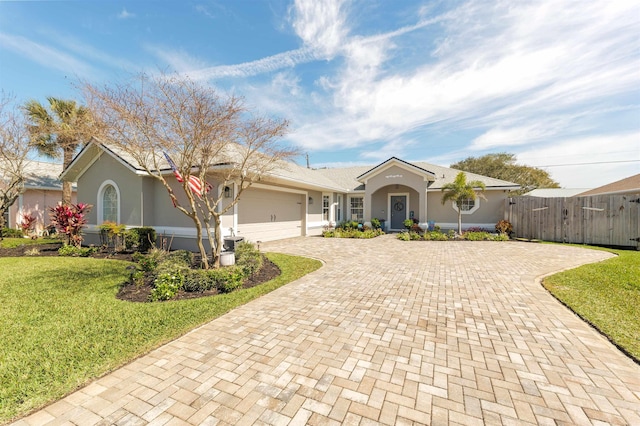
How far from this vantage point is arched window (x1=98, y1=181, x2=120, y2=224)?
12055mm

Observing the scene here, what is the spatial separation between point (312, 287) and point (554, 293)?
504cm

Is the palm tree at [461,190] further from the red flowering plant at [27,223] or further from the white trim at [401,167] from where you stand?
the red flowering plant at [27,223]

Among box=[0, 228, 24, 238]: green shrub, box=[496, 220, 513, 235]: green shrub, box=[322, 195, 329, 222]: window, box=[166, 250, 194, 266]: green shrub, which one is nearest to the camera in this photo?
box=[166, 250, 194, 266]: green shrub

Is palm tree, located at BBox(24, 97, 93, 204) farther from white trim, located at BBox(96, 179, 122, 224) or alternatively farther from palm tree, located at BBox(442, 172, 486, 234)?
palm tree, located at BBox(442, 172, 486, 234)

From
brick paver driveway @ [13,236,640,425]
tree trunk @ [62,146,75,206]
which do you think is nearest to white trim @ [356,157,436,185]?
brick paver driveway @ [13,236,640,425]

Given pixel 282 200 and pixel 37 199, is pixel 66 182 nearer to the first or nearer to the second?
pixel 37 199

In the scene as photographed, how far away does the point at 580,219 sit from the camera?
12570mm

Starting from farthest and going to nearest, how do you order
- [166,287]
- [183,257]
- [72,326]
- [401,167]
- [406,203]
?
[406,203] → [401,167] → [183,257] → [166,287] → [72,326]

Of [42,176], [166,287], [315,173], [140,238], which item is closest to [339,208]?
[315,173]

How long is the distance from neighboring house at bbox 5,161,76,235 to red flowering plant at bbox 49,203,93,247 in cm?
865

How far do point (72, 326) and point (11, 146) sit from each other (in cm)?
1444

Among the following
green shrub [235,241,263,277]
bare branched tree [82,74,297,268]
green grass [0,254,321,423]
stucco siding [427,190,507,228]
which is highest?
bare branched tree [82,74,297,268]

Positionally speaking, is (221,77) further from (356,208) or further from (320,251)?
(356,208)

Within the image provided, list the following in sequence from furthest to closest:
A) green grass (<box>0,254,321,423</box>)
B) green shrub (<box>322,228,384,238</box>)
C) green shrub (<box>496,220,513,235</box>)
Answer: green shrub (<box>322,228,384,238</box>)
green shrub (<box>496,220,513,235</box>)
green grass (<box>0,254,321,423</box>)
